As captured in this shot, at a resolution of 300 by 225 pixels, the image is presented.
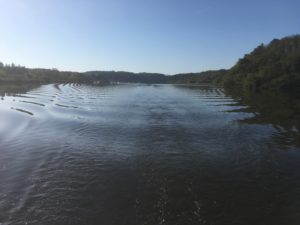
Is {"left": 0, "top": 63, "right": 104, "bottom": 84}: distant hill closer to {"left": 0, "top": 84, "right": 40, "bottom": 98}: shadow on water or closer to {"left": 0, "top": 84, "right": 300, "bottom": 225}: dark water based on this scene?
{"left": 0, "top": 84, "right": 40, "bottom": 98}: shadow on water

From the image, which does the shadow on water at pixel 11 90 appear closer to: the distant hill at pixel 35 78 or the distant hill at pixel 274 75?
the distant hill at pixel 35 78

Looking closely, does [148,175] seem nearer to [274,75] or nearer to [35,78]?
[274,75]

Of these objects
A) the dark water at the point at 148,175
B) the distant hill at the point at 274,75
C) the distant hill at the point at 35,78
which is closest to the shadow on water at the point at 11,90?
the distant hill at the point at 35,78

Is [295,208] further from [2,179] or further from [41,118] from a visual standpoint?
[41,118]

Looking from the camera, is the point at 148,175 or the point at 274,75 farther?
the point at 274,75

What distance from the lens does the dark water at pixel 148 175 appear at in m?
10.1

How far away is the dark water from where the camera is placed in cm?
1015

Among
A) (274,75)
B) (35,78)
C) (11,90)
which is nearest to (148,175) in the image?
(11,90)

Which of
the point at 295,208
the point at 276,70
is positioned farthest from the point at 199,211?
the point at 276,70

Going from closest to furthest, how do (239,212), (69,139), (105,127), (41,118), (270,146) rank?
(239,212)
(270,146)
(69,139)
(105,127)
(41,118)

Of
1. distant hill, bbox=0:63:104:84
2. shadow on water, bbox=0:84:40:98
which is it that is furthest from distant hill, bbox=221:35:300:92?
distant hill, bbox=0:63:104:84

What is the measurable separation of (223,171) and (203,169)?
1.04m

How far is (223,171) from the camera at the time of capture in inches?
563

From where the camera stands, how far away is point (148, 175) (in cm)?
1370
